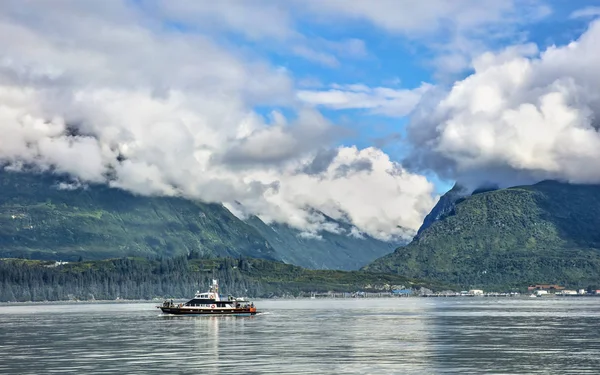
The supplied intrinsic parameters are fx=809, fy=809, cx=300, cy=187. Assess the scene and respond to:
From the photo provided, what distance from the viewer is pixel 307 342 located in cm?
16200

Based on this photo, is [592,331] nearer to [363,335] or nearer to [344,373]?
[363,335]

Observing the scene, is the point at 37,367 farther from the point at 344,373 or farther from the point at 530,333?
the point at 530,333

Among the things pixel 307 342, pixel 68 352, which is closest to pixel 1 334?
pixel 68 352

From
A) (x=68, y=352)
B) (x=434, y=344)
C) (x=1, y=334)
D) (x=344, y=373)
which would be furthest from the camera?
(x=1, y=334)

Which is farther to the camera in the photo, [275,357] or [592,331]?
[592,331]

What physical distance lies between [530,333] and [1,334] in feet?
417

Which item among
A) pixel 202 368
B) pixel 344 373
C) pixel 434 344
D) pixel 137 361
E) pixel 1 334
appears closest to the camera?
pixel 344 373

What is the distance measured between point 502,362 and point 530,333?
225 feet

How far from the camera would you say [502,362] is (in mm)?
121438

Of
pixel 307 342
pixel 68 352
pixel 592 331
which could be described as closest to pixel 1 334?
pixel 68 352

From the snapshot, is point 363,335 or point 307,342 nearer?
point 307,342

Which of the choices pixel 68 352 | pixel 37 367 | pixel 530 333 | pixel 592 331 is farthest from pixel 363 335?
pixel 37 367

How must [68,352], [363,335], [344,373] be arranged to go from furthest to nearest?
[363,335] < [68,352] < [344,373]

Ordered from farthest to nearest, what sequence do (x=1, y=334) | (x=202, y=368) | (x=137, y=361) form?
(x=1, y=334) < (x=137, y=361) < (x=202, y=368)
